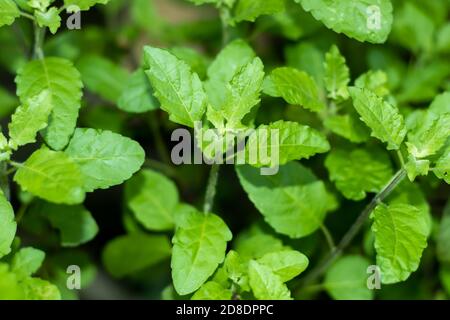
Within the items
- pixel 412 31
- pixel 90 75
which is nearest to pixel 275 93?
pixel 90 75

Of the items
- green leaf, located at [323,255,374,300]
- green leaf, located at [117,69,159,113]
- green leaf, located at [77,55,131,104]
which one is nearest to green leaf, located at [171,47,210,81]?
green leaf, located at [117,69,159,113]

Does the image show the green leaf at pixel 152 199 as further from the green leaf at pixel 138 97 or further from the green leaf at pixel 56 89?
the green leaf at pixel 56 89

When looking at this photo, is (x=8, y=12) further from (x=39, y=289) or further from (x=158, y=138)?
(x=158, y=138)

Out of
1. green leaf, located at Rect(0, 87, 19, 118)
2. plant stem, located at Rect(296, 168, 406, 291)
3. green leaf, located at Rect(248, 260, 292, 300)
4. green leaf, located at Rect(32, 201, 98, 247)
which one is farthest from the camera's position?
green leaf, located at Rect(0, 87, 19, 118)

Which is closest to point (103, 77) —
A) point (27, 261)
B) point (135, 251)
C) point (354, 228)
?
point (135, 251)

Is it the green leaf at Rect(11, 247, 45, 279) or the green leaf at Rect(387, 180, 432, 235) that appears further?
the green leaf at Rect(387, 180, 432, 235)

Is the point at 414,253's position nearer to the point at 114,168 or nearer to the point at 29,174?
the point at 114,168

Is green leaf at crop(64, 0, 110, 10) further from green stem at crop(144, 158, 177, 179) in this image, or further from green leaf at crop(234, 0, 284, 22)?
green stem at crop(144, 158, 177, 179)
